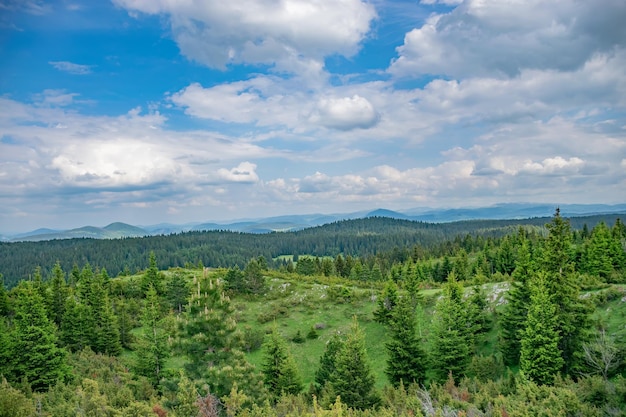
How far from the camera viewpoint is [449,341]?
1225 inches

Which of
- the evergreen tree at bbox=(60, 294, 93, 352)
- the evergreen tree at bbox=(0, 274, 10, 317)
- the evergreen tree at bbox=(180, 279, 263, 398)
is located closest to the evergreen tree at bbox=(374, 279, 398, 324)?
the evergreen tree at bbox=(180, 279, 263, 398)

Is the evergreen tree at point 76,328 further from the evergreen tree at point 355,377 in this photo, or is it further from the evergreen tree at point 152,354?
the evergreen tree at point 355,377

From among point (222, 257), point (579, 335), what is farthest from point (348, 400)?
point (222, 257)

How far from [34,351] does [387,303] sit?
37194 mm

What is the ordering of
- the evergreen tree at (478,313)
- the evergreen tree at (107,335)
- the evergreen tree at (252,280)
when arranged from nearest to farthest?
the evergreen tree at (478,313), the evergreen tree at (107,335), the evergreen tree at (252,280)

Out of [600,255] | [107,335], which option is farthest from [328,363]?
[600,255]

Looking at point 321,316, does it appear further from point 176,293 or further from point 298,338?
point 176,293

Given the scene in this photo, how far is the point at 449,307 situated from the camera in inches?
1282

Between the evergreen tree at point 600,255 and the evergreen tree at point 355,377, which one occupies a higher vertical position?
the evergreen tree at point 600,255

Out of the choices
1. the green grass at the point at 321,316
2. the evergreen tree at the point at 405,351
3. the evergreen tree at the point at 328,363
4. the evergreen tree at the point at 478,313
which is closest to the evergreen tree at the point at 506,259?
the green grass at the point at 321,316

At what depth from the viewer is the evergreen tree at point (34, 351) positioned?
33.5 m

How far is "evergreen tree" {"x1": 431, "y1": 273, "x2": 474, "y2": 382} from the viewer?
102ft

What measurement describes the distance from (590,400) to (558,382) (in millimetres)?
4067

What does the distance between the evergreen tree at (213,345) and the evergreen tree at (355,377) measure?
6.44m
